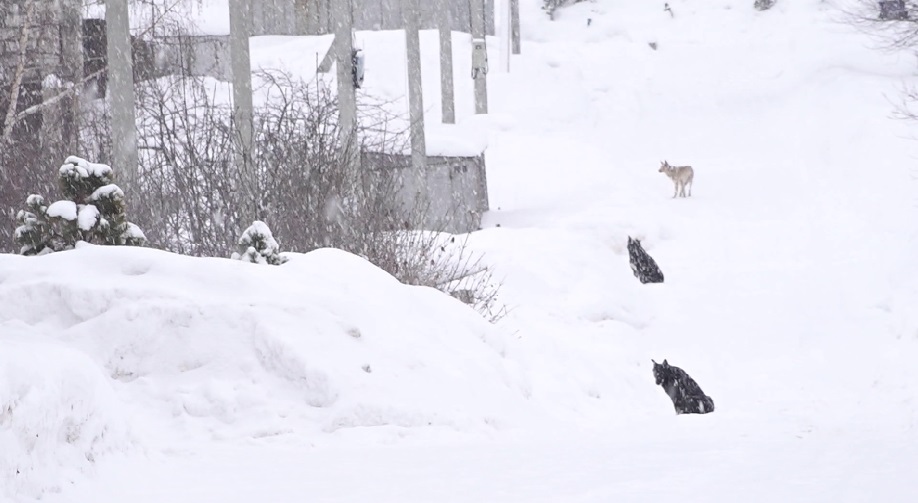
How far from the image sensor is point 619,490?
4.39 meters

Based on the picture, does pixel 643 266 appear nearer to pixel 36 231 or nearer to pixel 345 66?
pixel 345 66

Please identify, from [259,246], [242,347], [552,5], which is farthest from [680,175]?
[552,5]

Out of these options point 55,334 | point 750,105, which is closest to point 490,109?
point 750,105

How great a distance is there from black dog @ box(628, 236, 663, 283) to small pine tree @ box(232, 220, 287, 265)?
24.9ft

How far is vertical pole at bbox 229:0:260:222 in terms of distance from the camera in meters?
9.53

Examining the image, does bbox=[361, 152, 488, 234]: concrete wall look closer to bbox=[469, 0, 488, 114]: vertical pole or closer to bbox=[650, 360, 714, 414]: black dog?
bbox=[469, 0, 488, 114]: vertical pole

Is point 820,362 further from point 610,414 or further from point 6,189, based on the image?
point 6,189

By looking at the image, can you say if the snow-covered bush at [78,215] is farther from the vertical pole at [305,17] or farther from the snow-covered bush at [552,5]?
the snow-covered bush at [552,5]

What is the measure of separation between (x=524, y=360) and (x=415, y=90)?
7.37 meters

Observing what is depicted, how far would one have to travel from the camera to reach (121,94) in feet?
32.4

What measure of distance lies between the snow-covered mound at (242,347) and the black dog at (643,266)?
749 centimetres

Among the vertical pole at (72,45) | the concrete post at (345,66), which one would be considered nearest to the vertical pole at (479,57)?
the vertical pole at (72,45)

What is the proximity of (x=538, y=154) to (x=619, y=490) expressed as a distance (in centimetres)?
1873

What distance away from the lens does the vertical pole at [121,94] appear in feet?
32.1
